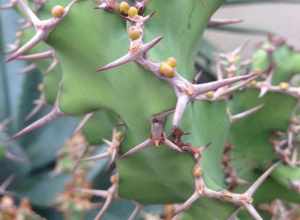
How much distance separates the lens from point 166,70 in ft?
2.78

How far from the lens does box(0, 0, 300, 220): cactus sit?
2.97 feet

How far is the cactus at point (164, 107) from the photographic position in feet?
2.97

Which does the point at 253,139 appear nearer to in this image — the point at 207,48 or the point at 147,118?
the point at 147,118

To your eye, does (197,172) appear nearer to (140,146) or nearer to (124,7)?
(140,146)

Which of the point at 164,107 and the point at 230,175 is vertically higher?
the point at 164,107

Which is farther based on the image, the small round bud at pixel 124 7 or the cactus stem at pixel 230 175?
the cactus stem at pixel 230 175

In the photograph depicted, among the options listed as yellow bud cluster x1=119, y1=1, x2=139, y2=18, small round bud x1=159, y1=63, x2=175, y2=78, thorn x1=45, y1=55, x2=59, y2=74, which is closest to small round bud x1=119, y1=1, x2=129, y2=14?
yellow bud cluster x1=119, y1=1, x2=139, y2=18

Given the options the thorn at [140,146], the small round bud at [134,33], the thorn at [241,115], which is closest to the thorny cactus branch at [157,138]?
the thorn at [140,146]

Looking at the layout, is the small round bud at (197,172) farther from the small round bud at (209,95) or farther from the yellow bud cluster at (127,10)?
the yellow bud cluster at (127,10)

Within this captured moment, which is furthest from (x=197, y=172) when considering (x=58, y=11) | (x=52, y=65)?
(x=52, y=65)

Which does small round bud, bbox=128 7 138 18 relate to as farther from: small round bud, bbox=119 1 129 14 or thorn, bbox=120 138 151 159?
thorn, bbox=120 138 151 159

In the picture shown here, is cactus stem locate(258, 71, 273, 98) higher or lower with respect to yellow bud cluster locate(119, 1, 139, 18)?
lower

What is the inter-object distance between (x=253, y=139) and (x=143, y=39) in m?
0.49

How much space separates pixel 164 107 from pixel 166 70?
80mm
